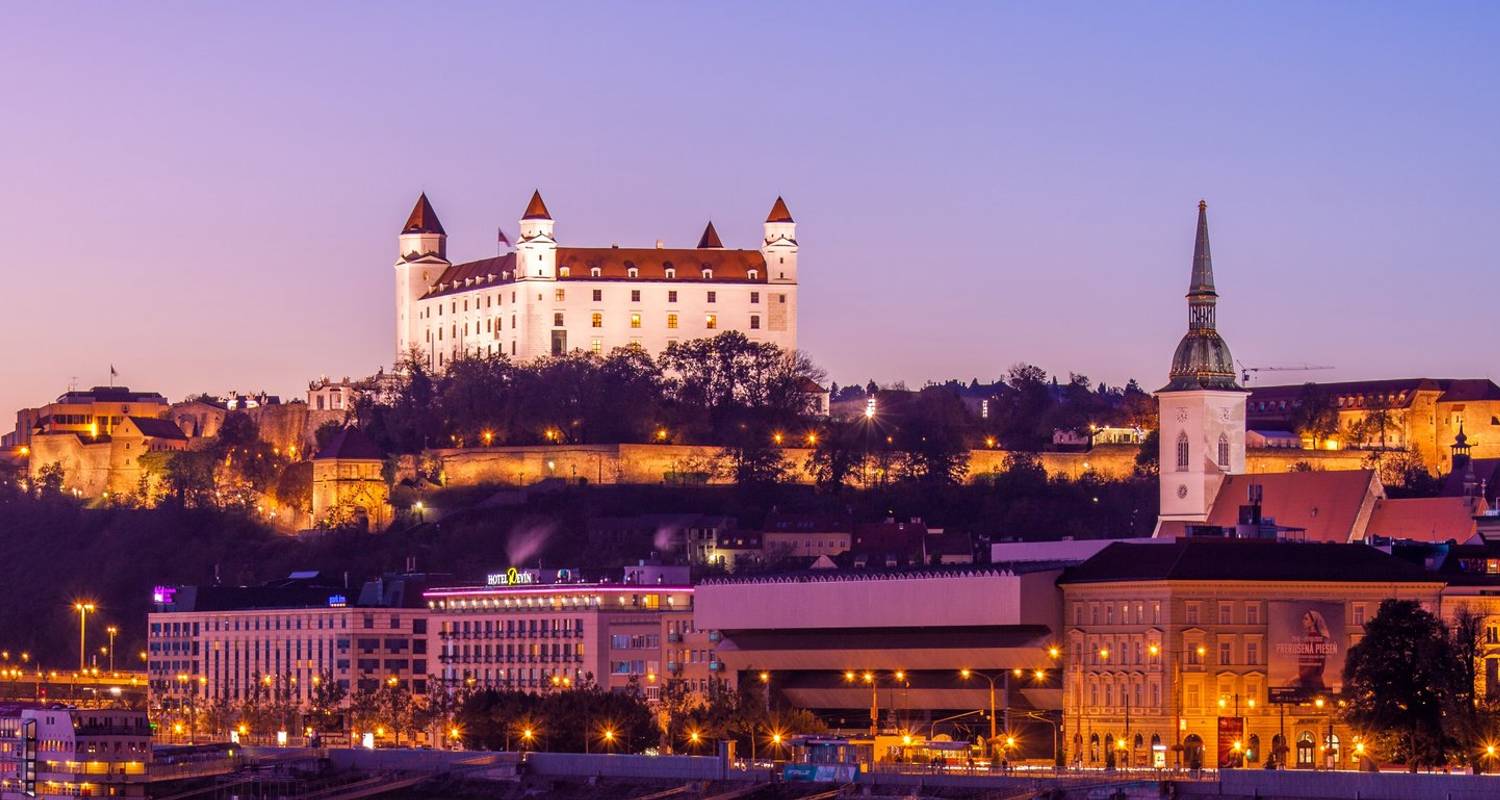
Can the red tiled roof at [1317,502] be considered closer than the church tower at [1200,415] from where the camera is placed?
Yes

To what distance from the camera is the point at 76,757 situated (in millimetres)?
122875

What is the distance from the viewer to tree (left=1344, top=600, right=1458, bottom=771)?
353ft

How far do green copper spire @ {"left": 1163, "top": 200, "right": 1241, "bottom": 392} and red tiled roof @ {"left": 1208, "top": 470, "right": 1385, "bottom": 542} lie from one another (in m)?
6.71

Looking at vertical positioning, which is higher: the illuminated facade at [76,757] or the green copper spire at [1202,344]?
the green copper spire at [1202,344]

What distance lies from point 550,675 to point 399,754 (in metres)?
26.4

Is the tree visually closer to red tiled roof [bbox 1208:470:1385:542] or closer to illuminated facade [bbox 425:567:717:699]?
red tiled roof [bbox 1208:470:1385:542]

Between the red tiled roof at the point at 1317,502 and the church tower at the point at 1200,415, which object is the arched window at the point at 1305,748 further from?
the church tower at the point at 1200,415

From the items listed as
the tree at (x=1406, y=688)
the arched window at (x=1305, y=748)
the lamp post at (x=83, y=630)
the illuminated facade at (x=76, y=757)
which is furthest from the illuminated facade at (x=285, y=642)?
the tree at (x=1406, y=688)

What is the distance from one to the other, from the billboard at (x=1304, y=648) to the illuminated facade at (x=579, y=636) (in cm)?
2937

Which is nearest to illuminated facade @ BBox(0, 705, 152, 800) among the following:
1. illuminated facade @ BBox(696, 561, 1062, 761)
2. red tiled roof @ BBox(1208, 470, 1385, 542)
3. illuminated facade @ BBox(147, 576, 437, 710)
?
illuminated facade @ BBox(696, 561, 1062, 761)

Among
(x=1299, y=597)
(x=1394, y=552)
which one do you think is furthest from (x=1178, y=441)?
(x=1299, y=597)

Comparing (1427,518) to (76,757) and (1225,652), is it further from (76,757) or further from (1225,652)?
(76,757)

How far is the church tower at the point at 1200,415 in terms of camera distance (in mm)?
158875

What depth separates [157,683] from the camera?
175375mm
